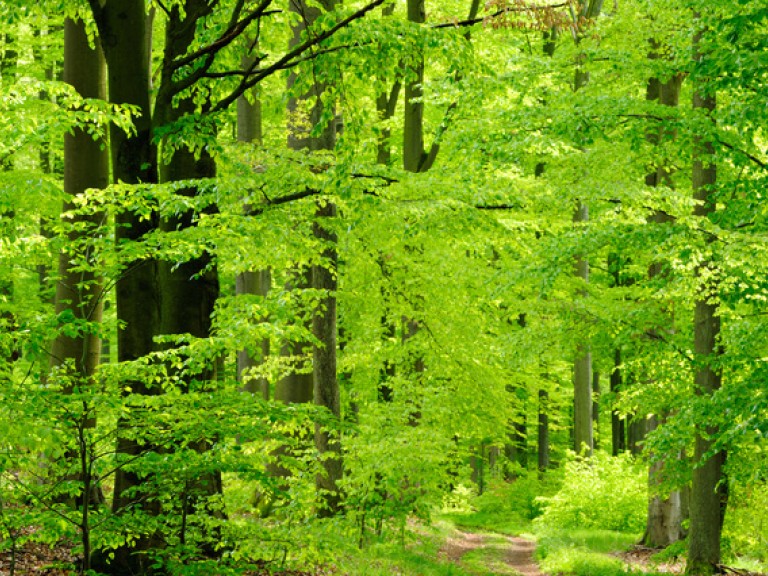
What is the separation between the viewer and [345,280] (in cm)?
1341

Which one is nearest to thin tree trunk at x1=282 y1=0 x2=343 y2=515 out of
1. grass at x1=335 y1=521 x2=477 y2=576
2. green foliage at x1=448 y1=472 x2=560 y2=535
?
grass at x1=335 y1=521 x2=477 y2=576

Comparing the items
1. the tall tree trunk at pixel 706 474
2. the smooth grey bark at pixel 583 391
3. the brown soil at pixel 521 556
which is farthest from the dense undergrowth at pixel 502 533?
the tall tree trunk at pixel 706 474

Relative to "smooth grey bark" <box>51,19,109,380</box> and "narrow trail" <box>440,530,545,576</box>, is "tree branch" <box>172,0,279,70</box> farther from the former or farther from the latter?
"narrow trail" <box>440,530,545,576</box>

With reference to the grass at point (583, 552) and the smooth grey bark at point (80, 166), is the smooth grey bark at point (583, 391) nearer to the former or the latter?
the grass at point (583, 552)

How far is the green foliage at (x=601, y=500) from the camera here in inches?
731

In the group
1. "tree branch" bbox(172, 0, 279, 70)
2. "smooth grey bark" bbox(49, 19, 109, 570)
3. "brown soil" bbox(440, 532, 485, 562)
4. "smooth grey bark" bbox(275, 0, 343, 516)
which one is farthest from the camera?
"brown soil" bbox(440, 532, 485, 562)

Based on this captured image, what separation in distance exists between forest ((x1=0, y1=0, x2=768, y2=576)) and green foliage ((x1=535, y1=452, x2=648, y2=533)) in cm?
9

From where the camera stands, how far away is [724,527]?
12.1 m

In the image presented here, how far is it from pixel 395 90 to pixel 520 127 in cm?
957

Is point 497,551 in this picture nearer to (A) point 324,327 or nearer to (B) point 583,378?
(B) point 583,378

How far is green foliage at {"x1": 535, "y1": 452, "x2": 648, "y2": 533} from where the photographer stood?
1858 cm

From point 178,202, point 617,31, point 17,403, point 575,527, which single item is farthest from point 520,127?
point 575,527

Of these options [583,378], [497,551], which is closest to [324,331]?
[497,551]

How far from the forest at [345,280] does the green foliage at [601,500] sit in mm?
89
